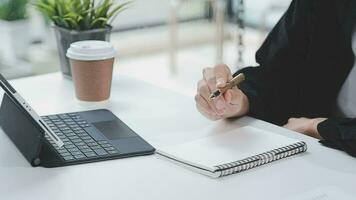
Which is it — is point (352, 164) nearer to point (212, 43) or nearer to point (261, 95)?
point (261, 95)

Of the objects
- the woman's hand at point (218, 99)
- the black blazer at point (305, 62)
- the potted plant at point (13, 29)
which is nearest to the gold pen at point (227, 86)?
the woman's hand at point (218, 99)

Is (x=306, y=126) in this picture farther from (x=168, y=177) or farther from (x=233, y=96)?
(x=168, y=177)

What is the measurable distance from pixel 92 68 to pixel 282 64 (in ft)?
1.49

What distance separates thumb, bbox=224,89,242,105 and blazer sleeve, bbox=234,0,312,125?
4.4 inches

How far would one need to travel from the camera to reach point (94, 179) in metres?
0.92

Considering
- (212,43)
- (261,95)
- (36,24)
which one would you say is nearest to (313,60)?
(261,95)

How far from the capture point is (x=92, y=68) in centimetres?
129

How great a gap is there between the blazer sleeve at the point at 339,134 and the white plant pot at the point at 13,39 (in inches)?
81.5

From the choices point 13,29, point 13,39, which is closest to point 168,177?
point 13,29

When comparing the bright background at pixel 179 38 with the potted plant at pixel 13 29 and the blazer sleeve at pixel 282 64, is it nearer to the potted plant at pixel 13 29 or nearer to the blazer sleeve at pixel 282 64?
the potted plant at pixel 13 29

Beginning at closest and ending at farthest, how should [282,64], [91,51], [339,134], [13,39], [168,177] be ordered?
[168,177] < [339,134] < [91,51] < [282,64] < [13,39]

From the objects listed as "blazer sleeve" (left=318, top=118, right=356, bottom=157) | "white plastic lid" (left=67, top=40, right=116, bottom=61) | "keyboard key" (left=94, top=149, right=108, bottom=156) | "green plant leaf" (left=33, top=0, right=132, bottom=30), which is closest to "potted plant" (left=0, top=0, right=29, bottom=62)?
"green plant leaf" (left=33, top=0, right=132, bottom=30)

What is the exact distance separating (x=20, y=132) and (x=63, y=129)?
99 millimetres

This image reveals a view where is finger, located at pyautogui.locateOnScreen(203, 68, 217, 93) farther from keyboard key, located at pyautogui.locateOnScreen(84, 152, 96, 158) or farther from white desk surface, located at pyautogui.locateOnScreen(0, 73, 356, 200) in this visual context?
keyboard key, located at pyautogui.locateOnScreen(84, 152, 96, 158)
